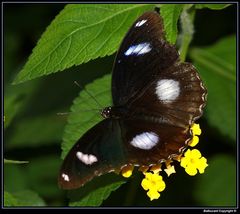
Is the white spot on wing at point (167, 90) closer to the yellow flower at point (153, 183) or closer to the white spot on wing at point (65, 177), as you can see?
the yellow flower at point (153, 183)

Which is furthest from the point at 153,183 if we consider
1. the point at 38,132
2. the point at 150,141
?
the point at 38,132

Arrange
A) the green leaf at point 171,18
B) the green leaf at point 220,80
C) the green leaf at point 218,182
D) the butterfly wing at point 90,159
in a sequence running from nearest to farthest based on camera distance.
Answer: the butterfly wing at point 90,159, the green leaf at point 171,18, the green leaf at point 220,80, the green leaf at point 218,182

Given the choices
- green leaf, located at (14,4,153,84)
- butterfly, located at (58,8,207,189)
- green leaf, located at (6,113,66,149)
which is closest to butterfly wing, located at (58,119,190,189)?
butterfly, located at (58,8,207,189)

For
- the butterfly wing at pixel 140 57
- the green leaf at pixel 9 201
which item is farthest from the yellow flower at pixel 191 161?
the green leaf at pixel 9 201

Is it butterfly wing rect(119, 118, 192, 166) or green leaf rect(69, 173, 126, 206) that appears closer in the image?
butterfly wing rect(119, 118, 192, 166)

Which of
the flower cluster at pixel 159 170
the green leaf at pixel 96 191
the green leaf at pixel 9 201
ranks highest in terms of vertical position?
the flower cluster at pixel 159 170

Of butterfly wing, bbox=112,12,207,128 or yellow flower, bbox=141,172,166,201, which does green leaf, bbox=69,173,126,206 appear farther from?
butterfly wing, bbox=112,12,207,128

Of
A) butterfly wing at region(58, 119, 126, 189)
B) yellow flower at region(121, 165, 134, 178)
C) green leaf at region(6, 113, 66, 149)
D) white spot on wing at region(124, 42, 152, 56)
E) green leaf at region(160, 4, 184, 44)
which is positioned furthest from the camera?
green leaf at region(6, 113, 66, 149)

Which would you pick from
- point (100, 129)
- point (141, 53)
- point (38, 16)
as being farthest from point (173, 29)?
point (38, 16)
